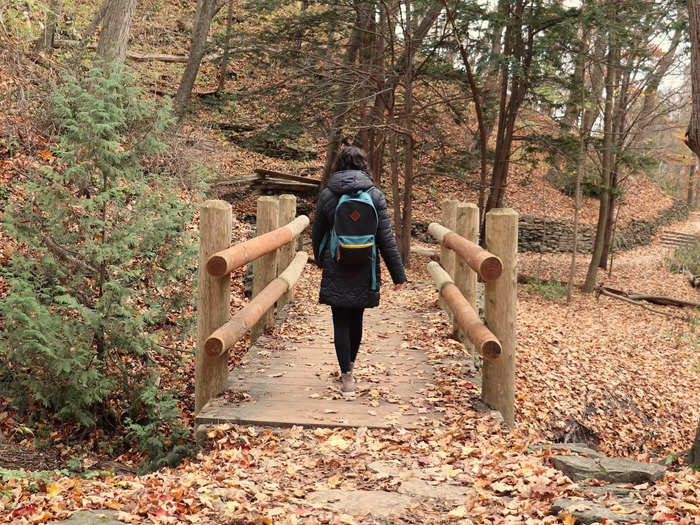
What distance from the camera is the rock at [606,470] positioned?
356 centimetres

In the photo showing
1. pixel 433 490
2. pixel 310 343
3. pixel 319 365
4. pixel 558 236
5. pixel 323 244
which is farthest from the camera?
pixel 558 236

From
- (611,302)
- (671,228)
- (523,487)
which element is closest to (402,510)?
(523,487)

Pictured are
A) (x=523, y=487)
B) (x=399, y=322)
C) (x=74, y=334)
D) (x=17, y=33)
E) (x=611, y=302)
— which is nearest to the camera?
(x=523, y=487)

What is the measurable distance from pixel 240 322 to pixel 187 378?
8.46ft

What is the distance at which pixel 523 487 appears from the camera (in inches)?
133

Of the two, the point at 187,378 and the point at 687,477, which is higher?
the point at 687,477

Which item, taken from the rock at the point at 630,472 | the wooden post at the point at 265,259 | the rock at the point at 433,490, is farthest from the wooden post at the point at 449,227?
the rock at the point at 433,490

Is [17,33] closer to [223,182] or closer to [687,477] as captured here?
[223,182]

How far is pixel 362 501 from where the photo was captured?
3.35 metres

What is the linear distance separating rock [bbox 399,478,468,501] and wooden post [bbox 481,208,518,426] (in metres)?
1.38

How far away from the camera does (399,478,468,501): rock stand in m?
3.39

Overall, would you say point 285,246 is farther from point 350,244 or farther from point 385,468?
point 385,468

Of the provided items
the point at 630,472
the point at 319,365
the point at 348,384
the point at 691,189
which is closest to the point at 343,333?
the point at 348,384

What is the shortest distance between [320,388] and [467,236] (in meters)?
2.74
